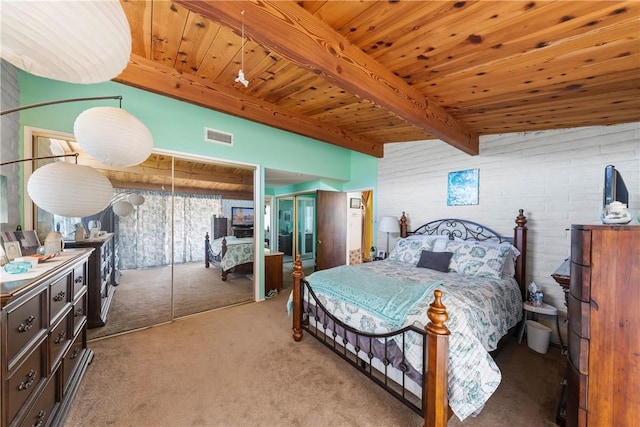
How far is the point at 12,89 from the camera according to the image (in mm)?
2146

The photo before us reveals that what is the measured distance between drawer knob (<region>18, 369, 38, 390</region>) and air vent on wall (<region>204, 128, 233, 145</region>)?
2.82 meters

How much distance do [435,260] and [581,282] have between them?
1737mm

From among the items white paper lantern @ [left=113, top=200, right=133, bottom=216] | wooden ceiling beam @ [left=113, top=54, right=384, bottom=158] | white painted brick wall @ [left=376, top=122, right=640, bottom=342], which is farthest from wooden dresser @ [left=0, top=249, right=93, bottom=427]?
white painted brick wall @ [left=376, top=122, right=640, bottom=342]

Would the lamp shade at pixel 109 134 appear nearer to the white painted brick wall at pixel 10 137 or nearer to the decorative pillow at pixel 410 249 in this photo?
the white painted brick wall at pixel 10 137

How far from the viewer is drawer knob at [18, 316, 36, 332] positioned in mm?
1164

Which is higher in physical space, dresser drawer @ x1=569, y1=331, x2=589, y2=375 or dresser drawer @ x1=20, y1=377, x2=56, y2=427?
dresser drawer @ x1=569, y1=331, x2=589, y2=375

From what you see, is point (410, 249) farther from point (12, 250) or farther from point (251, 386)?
point (12, 250)

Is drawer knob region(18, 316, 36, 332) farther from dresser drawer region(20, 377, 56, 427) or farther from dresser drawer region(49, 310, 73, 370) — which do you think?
dresser drawer region(20, 377, 56, 427)

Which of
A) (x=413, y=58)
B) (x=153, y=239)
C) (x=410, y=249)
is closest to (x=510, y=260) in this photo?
(x=410, y=249)

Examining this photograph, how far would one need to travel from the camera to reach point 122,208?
9.80 feet

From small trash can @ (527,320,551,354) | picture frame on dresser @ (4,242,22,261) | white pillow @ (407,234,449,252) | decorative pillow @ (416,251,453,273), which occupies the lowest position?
small trash can @ (527,320,551,354)

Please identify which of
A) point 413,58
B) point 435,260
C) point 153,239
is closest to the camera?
point 413,58

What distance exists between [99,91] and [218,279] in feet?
9.02

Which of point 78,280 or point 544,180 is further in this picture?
point 544,180
